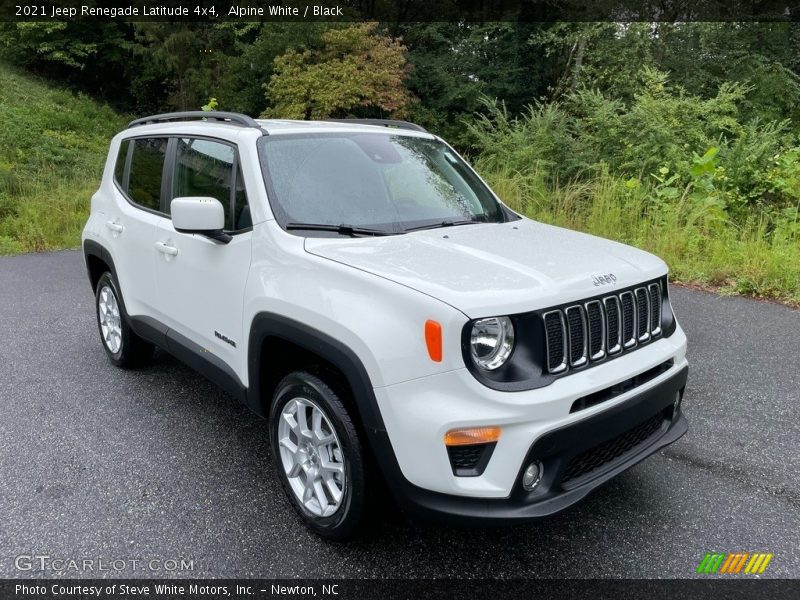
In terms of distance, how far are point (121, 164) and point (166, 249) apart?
1335 mm

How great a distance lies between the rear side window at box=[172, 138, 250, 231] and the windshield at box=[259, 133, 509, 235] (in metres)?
0.21

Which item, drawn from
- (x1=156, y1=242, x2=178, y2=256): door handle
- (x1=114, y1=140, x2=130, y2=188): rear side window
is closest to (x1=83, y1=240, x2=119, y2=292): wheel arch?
(x1=114, y1=140, x2=130, y2=188): rear side window

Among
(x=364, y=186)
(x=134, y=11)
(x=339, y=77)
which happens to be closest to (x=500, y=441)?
(x=364, y=186)

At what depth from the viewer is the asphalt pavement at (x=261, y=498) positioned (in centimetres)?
257

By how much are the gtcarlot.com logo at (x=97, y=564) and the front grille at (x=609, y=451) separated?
1610 mm

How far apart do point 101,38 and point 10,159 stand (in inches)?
555

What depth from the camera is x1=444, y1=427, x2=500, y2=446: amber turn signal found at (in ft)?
6.96

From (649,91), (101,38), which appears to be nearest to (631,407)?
(649,91)

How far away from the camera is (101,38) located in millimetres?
25250

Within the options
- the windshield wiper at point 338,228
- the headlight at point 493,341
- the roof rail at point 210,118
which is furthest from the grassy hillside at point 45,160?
the headlight at point 493,341

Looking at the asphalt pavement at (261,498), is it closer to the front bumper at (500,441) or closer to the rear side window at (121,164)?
the front bumper at (500,441)

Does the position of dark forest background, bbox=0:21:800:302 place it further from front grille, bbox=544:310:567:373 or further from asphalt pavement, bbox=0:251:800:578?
front grille, bbox=544:310:567:373

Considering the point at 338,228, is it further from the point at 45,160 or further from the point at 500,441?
the point at 45,160

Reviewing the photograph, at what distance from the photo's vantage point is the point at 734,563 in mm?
2547
